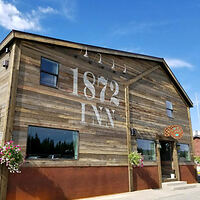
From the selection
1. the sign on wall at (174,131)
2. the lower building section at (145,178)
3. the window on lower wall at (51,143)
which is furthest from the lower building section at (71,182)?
the sign on wall at (174,131)

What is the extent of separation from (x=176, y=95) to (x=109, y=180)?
403 inches

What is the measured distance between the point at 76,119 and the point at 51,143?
5.47 feet

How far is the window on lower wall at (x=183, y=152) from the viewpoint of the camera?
641 inches

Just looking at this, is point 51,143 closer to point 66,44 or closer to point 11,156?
point 11,156

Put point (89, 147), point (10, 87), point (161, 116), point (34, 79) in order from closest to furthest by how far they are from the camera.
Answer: point (10, 87) < point (34, 79) < point (89, 147) < point (161, 116)

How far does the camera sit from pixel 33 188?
26.7 ft

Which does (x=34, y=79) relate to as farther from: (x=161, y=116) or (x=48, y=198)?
(x=161, y=116)

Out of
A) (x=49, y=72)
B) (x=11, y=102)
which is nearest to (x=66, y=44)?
(x=49, y=72)

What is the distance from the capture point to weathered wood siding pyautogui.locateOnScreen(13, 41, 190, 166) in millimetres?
8930

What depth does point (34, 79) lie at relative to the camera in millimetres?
9297

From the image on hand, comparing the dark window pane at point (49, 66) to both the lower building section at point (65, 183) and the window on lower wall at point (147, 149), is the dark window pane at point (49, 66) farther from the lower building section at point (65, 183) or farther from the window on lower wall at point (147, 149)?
the window on lower wall at point (147, 149)

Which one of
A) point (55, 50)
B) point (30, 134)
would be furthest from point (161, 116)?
point (30, 134)

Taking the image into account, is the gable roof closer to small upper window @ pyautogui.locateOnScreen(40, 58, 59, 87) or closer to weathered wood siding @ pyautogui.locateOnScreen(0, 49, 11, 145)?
weathered wood siding @ pyautogui.locateOnScreen(0, 49, 11, 145)

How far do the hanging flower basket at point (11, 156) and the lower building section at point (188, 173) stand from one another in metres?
12.1
